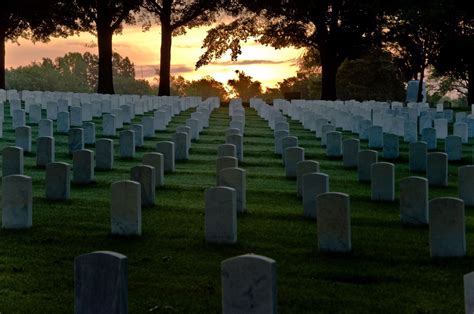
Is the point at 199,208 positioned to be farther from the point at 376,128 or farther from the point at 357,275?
the point at 376,128

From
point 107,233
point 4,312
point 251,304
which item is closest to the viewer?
point 251,304

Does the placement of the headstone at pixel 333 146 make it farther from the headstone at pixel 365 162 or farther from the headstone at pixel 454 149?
the headstone at pixel 365 162

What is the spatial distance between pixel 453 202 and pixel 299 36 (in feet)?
137

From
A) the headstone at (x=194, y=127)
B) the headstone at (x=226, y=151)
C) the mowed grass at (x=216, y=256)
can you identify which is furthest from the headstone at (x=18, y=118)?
the headstone at (x=226, y=151)

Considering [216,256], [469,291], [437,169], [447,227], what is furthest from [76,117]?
[469,291]

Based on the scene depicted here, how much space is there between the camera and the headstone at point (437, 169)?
46.9ft

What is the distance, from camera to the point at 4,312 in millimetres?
7145

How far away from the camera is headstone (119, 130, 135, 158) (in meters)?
17.5

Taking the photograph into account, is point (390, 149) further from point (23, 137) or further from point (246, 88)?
point (246, 88)

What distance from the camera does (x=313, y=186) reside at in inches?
428

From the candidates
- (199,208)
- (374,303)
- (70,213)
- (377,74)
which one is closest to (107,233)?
(70,213)

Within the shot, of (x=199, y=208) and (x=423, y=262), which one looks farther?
(x=199, y=208)

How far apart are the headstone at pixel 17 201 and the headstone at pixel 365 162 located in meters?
6.05

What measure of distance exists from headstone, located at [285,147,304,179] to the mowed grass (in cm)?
79
